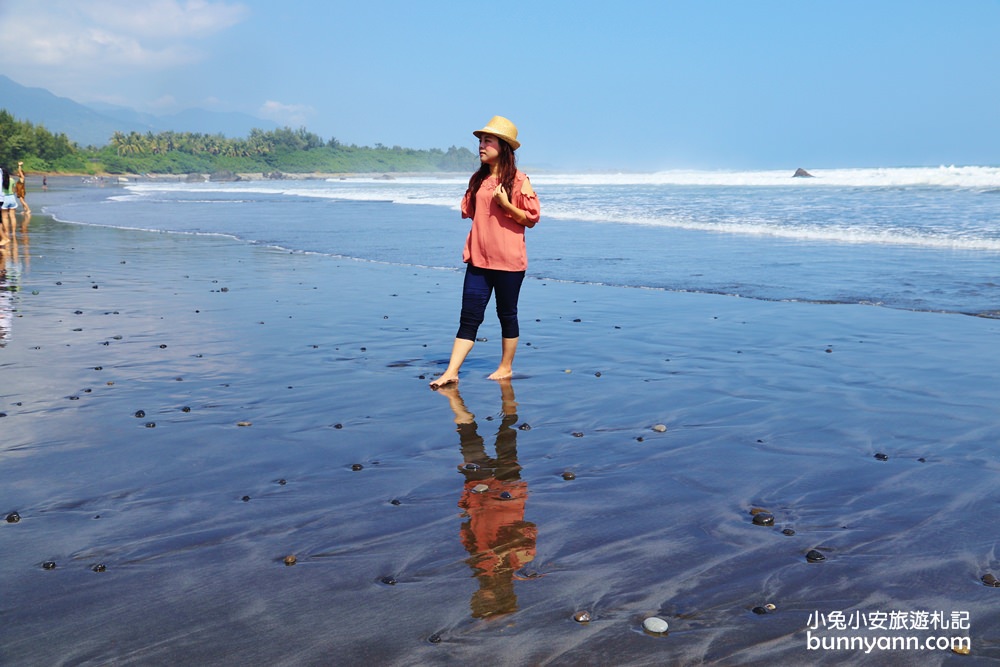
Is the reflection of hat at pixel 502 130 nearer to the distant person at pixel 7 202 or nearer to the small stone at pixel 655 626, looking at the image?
the small stone at pixel 655 626

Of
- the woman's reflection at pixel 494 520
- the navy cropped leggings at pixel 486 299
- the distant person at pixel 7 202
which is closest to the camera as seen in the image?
the woman's reflection at pixel 494 520

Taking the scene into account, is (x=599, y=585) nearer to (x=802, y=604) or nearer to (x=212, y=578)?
(x=802, y=604)

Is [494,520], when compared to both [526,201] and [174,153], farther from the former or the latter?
[174,153]

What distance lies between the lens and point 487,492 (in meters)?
4.54

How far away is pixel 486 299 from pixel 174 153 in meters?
157

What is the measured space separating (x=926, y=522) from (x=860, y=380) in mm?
2981

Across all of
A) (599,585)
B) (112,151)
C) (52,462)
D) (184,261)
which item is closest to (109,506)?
(52,462)

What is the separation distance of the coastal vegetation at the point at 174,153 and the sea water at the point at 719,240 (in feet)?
221

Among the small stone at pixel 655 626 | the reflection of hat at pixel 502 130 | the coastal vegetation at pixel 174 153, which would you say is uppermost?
the coastal vegetation at pixel 174 153

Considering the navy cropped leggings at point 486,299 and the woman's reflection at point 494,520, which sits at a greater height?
the navy cropped leggings at point 486,299

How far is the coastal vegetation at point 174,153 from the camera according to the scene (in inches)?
3735

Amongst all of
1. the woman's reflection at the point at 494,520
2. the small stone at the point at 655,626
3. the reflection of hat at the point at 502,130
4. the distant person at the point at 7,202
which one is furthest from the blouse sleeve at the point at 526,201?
the distant person at the point at 7,202

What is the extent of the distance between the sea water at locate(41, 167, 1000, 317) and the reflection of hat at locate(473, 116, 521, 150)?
17.9 ft

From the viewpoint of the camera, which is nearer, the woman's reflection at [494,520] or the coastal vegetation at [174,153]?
the woman's reflection at [494,520]
